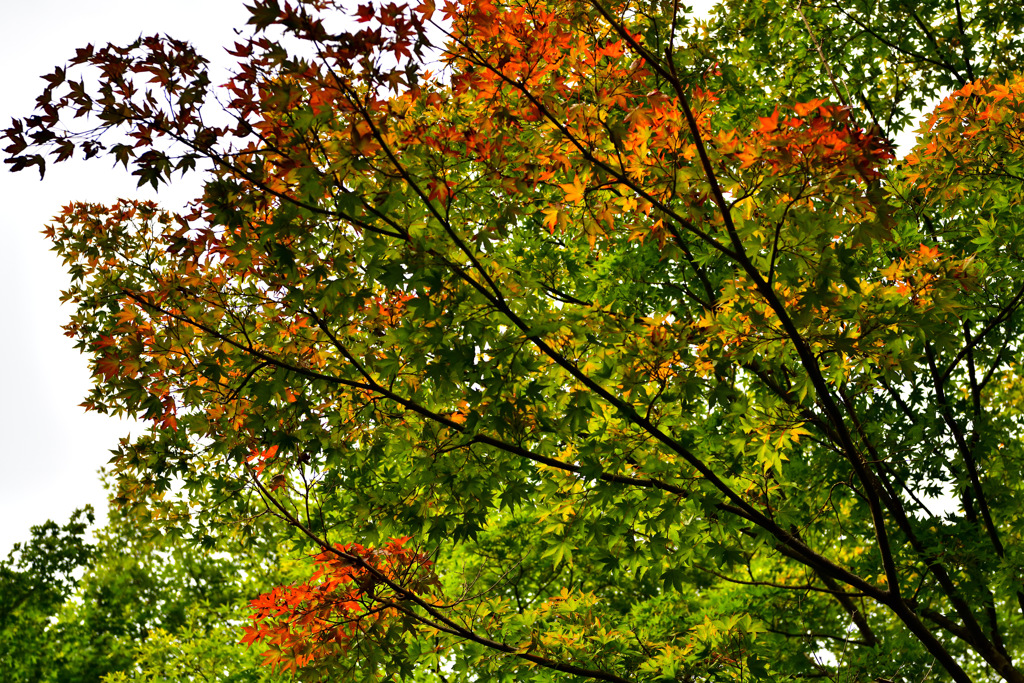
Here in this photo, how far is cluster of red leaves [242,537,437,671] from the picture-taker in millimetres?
4238

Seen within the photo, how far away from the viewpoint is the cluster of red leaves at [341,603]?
424 centimetres

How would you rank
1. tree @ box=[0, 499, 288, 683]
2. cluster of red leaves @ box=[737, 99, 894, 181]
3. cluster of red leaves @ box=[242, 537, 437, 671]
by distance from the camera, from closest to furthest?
cluster of red leaves @ box=[737, 99, 894, 181] < cluster of red leaves @ box=[242, 537, 437, 671] < tree @ box=[0, 499, 288, 683]

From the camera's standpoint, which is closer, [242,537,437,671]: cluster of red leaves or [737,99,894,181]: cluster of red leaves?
[737,99,894,181]: cluster of red leaves

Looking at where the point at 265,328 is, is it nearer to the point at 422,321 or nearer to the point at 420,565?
the point at 422,321

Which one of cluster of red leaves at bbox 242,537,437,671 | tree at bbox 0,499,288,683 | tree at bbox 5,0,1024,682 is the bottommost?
cluster of red leaves at bbox 242,537,437,671

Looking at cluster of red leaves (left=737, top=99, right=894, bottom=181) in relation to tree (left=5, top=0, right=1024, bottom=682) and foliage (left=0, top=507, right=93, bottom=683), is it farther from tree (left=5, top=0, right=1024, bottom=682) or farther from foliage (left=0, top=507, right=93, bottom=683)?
foliage (left=0, top=507, right=93, bottom=683)

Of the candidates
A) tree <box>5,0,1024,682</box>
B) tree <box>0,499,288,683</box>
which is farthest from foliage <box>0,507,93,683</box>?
tree <box>5,0,1024,682</box>

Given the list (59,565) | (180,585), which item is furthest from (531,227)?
(59,565)

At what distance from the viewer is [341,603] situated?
170 inches

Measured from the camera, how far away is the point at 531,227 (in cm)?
671

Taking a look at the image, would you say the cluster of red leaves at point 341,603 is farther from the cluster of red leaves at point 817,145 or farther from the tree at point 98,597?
the tree at point 98,597

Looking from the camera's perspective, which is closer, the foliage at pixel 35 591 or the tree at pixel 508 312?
the tree at pixel 508 312

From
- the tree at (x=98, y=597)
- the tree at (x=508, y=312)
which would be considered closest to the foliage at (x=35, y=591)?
the tree at (x=98, y=597)

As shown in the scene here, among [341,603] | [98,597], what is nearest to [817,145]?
[341,603]
